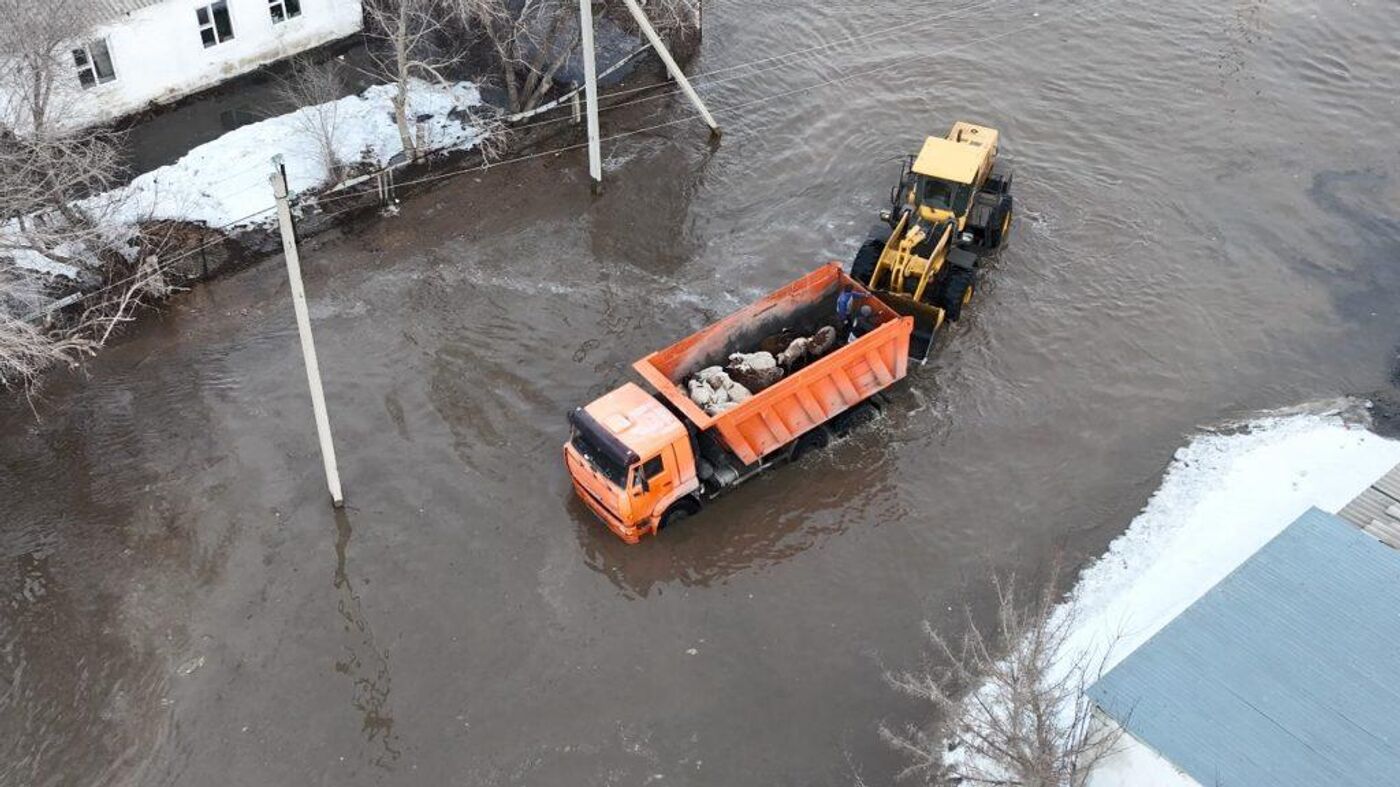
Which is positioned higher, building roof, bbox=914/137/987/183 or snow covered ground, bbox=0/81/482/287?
building roof, bbox=914/137/987/183

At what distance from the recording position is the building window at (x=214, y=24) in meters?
25.4

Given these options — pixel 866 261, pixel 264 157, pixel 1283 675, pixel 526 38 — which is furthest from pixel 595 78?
pixel 1283 675

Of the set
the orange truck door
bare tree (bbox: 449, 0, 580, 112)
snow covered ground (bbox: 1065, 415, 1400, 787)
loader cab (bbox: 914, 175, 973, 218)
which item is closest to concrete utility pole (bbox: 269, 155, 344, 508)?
the orange truck door

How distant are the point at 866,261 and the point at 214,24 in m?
17.0

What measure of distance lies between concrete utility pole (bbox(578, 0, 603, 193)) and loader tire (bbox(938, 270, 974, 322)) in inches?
329

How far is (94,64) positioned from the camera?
2405 centimetres

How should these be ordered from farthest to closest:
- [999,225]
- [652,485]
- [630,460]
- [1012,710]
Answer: [999,225], [652,485], [630,460], [1012,710]

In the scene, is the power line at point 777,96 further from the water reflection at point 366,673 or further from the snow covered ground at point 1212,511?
the snow covered ground at point 1212,511

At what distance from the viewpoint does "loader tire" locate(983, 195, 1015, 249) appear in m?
22.3

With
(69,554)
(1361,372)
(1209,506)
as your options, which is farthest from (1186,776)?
(69,554)

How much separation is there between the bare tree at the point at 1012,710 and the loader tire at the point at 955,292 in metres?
6.23

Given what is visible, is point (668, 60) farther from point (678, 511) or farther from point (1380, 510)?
point (1380, 510)

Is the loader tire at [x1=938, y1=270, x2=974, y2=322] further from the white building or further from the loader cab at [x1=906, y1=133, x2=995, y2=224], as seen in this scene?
the white building

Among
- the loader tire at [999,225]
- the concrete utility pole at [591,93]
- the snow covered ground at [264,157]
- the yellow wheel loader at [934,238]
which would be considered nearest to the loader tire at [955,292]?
the yellow wheel loader at [934,238]
